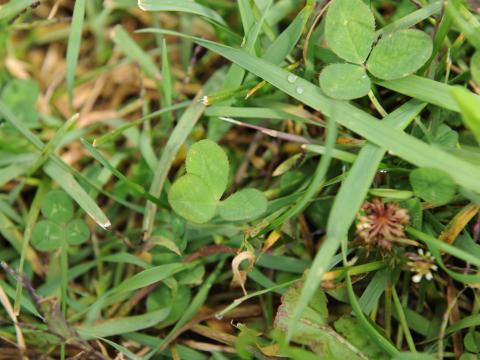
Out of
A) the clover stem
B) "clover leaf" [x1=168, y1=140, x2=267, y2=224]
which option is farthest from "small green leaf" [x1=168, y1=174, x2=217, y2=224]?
the clover stem

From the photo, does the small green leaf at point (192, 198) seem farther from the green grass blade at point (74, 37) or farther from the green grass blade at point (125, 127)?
the green grass blade at point (74, 37)

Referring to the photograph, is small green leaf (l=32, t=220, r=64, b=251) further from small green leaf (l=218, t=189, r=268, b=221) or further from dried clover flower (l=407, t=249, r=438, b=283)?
dried clover flower (l=407, t=249, r=438, b=283)

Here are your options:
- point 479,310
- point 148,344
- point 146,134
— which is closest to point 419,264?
point 479,310

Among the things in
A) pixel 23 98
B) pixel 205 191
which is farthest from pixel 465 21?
pixel 23 98

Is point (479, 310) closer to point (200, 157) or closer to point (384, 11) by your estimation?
point (200, 157)

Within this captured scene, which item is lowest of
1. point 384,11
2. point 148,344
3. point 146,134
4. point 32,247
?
point 148,344

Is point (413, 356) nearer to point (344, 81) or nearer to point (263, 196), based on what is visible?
point (263, 196)
